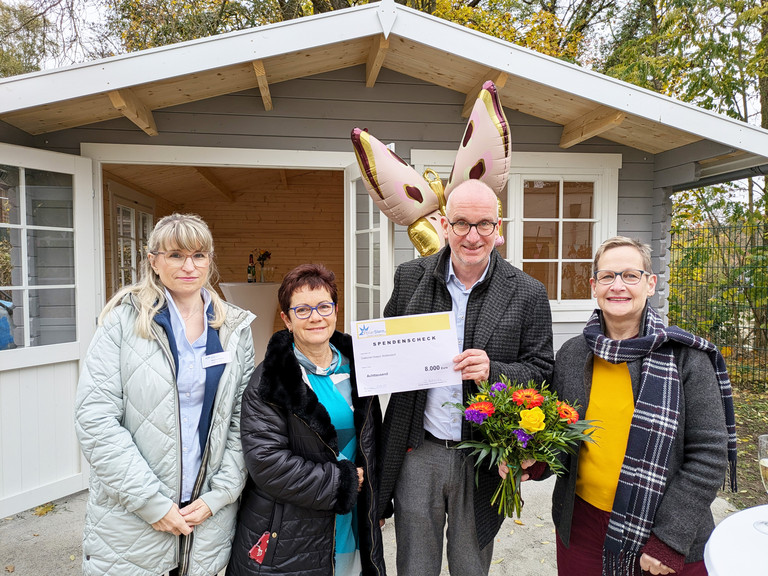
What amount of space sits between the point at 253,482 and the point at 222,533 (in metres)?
0.17

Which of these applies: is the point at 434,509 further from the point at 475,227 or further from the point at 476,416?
the point at 475,227

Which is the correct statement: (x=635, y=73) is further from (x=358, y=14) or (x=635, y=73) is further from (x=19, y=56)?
(x=19, y=56)

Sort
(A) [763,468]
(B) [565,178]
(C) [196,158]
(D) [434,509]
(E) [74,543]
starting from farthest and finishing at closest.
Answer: (B) [565,178]
(C) [196,158]
(E) [74,543]
(D) [434,509]
(A) [763,468]

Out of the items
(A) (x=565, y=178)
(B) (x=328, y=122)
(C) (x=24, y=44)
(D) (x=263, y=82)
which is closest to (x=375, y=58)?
(B) (x=328, y=122)

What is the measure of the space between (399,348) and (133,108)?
2403 millimetres

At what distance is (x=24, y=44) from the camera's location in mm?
8258

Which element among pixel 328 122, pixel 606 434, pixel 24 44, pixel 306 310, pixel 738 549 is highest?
pixel 24 44

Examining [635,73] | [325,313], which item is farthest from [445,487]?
[635,73]

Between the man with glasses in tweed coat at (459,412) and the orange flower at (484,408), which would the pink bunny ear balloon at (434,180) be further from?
the orange flower at (484,408)

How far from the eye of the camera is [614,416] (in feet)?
4.66

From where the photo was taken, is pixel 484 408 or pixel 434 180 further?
pixel 434 180

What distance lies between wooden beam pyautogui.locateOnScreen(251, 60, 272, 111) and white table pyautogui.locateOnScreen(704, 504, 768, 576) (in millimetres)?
2950

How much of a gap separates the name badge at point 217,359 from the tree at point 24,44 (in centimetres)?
901

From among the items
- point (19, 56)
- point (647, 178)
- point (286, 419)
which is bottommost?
point (286, 419)
